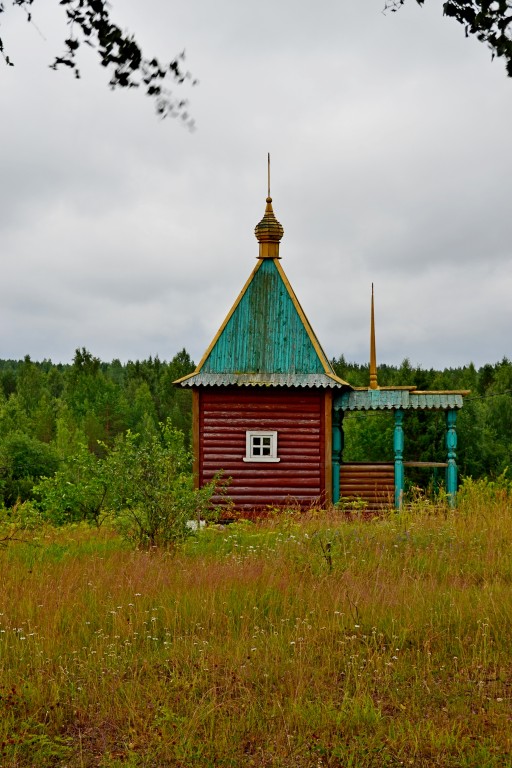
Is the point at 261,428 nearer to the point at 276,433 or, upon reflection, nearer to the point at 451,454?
the point at 276,433

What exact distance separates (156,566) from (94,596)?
1.30 metres

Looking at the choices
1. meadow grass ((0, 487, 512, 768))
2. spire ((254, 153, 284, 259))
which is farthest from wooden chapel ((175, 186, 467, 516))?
meadow grass ((0, 487, 512, 768))

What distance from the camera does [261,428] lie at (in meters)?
17.0

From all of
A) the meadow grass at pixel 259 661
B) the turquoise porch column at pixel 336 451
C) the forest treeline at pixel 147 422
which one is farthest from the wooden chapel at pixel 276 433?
the meadow grass at pixel 259 661

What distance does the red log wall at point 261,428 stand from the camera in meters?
17.0

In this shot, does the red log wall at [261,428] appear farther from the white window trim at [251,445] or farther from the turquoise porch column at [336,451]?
the turquoise porch column at [336,451]

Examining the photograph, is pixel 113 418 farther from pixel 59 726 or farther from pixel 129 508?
pixel 59 726

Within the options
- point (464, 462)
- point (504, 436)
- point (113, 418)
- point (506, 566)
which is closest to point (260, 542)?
point (506, 566)

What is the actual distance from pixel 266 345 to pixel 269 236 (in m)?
2.70

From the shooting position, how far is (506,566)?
7855 millimetres

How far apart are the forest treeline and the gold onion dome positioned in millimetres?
4425

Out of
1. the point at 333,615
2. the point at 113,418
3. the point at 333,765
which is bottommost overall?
the point at 333,765

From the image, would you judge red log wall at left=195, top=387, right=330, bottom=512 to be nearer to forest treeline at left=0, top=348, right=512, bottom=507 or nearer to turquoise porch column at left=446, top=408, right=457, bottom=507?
forest treeline at left=0, top=348, right=512, bottom=507

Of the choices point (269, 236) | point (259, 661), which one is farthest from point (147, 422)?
point (259, 661)
